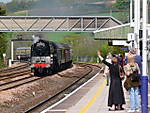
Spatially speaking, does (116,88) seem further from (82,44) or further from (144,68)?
(82,44)

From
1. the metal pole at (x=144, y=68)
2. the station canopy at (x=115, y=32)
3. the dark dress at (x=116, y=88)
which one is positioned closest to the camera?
the metal pole at (x=144, y=68)

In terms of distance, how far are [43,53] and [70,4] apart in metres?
47.0

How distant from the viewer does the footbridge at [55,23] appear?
159ft

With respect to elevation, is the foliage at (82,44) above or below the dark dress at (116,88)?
above

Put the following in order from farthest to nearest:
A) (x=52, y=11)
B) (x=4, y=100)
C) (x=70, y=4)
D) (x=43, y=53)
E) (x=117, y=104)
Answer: (x=70, y=4) < (x=52, y=11) < (x=43, y=53) < (x=4, y=100) < (x=117, y=104)

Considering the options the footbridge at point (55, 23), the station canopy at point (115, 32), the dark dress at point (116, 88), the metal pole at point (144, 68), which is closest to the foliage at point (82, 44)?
the footbridge at point (55, 23)

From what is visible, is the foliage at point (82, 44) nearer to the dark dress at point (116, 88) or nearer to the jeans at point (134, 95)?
the dark dress at point (116, 88)

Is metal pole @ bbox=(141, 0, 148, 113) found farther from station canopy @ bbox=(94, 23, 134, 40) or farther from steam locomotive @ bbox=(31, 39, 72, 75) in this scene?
steam locomotive @ bbox=(31, 39, 72, 75)

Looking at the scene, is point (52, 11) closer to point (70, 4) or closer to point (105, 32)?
point (70, 4)

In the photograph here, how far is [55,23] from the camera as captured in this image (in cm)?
5009

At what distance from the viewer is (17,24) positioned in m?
50.5

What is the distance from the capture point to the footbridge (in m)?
48.3

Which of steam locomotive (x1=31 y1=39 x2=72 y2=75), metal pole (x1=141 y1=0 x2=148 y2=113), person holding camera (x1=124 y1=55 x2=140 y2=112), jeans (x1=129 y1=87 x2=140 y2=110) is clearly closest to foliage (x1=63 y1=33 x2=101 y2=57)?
steam locomotive (x1=31 y1=39 x2=72 y2=75)

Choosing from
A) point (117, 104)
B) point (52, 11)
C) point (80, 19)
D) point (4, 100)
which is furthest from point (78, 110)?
point (52, 11)
